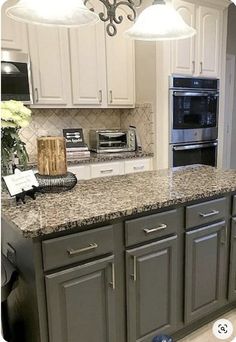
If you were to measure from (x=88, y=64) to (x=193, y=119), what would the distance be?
1368mm

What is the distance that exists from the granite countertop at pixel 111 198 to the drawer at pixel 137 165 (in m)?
1.13

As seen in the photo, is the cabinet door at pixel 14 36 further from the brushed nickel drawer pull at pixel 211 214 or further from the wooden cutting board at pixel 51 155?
the brushed nickel drawer pull at pixel 211 214

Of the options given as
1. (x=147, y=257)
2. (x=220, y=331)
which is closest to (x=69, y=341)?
(x=147, y=257)

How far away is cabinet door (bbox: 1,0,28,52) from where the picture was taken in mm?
2814

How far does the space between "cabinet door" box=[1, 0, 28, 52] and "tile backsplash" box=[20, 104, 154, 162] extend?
0.70m

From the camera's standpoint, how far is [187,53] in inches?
134

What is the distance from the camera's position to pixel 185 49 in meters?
3.39

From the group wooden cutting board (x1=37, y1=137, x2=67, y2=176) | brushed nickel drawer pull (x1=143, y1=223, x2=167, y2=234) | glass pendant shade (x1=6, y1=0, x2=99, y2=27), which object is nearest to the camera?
glass pendant shade (x1=6, y1=0, x2=99, y2=27)

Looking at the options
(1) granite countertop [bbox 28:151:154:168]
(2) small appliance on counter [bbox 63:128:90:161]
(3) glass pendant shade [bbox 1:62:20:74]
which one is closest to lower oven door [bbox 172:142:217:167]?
(1) granite countertop [bbox 28:151:154:168]

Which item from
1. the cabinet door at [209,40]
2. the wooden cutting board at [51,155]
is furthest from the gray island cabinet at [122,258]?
the cabinet door at [209,40]

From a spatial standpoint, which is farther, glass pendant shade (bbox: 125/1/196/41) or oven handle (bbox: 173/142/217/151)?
oven handle (bbox: 173/142/217/151)

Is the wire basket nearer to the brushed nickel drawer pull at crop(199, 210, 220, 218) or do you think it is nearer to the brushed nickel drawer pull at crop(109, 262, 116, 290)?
the brushed nickel drawer pull at crop(109, 262, 116, 290)

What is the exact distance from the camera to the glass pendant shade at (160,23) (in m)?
1.59

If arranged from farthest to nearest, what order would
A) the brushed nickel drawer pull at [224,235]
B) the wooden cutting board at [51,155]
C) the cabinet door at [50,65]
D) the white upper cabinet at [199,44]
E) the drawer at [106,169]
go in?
the white upper cabinet at [199,44] < the drawer at [106,169] < the cabinet door at [50,65] < the brushed nickel drawer pull at [224,235] < the wooden cutting board at [51,155]
